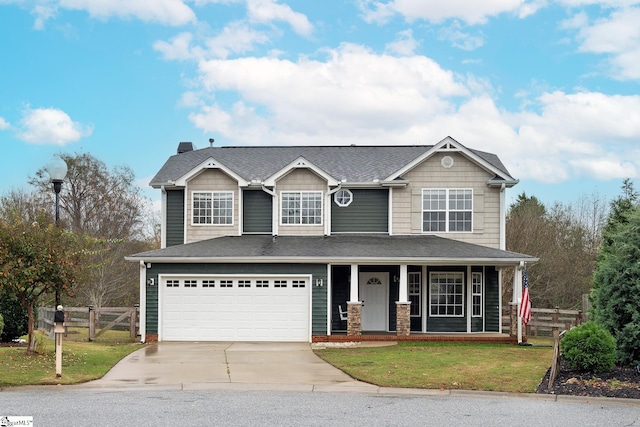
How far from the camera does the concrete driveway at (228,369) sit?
13.7 meters

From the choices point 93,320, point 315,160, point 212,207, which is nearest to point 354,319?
point 212,207

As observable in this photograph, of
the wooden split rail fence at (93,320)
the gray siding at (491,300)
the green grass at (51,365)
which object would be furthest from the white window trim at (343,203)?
the green grass at (51,365)

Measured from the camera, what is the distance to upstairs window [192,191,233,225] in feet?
84.2

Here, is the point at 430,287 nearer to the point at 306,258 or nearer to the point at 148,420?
the point at 306,258

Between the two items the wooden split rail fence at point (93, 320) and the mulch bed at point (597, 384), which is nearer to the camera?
the mulch bed at point (597, 384)

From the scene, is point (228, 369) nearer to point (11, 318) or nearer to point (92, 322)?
point (11, 318)

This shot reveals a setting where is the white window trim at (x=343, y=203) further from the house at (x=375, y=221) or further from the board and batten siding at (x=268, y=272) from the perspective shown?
the board and batten siding at (x=268, y=272)

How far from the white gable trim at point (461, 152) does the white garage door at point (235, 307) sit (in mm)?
5519

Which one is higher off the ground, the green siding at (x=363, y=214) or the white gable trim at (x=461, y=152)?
the white gable trim at (x=461, y=152)

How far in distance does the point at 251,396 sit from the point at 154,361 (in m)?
5.74

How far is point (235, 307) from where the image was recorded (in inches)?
896

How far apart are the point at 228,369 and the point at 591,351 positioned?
25.1 feet

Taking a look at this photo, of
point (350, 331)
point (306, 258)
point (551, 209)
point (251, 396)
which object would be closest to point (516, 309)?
point (350, 331)

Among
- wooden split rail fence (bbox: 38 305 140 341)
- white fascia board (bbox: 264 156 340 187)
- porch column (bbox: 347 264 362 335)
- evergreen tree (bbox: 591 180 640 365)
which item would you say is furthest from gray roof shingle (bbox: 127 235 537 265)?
evergreen tree (bbox: 591 180 640 365)
